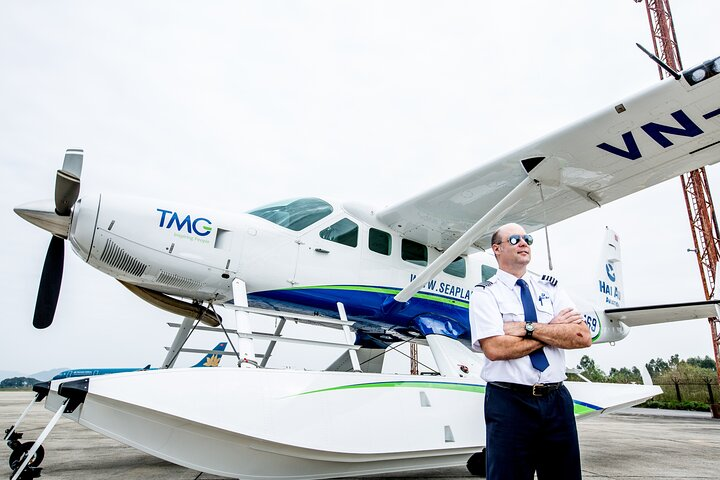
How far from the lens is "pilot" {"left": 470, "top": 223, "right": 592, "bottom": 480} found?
1.85 m

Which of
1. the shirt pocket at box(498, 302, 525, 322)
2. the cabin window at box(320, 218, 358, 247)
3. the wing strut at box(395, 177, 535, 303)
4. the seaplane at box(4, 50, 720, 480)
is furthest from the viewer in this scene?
the cabin window at box(320, 218, 358, 247)

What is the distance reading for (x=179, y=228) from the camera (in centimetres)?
459

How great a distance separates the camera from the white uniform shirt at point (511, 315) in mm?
1938

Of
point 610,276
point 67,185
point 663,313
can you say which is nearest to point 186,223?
point 67,185

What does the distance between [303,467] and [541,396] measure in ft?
8.08

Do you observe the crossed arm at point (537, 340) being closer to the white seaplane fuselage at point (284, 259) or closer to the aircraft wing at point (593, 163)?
the aircraft wing at point (593, 163)

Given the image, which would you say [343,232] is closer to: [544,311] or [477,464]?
[477,464]

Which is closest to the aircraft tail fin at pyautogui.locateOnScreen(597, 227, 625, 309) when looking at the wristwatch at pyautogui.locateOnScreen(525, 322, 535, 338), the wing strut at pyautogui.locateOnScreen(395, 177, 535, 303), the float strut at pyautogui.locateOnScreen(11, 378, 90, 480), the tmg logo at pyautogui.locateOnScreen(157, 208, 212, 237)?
the wing strut at pyautogui.locateOnScreen(395, 177, 535, 303)

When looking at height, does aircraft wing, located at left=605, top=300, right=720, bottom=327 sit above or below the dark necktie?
above

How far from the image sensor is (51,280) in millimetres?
4777

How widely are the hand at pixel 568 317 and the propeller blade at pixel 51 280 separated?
4954 mm

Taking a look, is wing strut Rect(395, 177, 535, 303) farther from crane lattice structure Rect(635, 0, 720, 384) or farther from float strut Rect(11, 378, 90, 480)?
crane lattice structure Rect(635, 0, 720, 384)

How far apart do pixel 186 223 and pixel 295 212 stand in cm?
132

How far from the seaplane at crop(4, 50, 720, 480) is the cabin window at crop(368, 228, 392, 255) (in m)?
0.02
